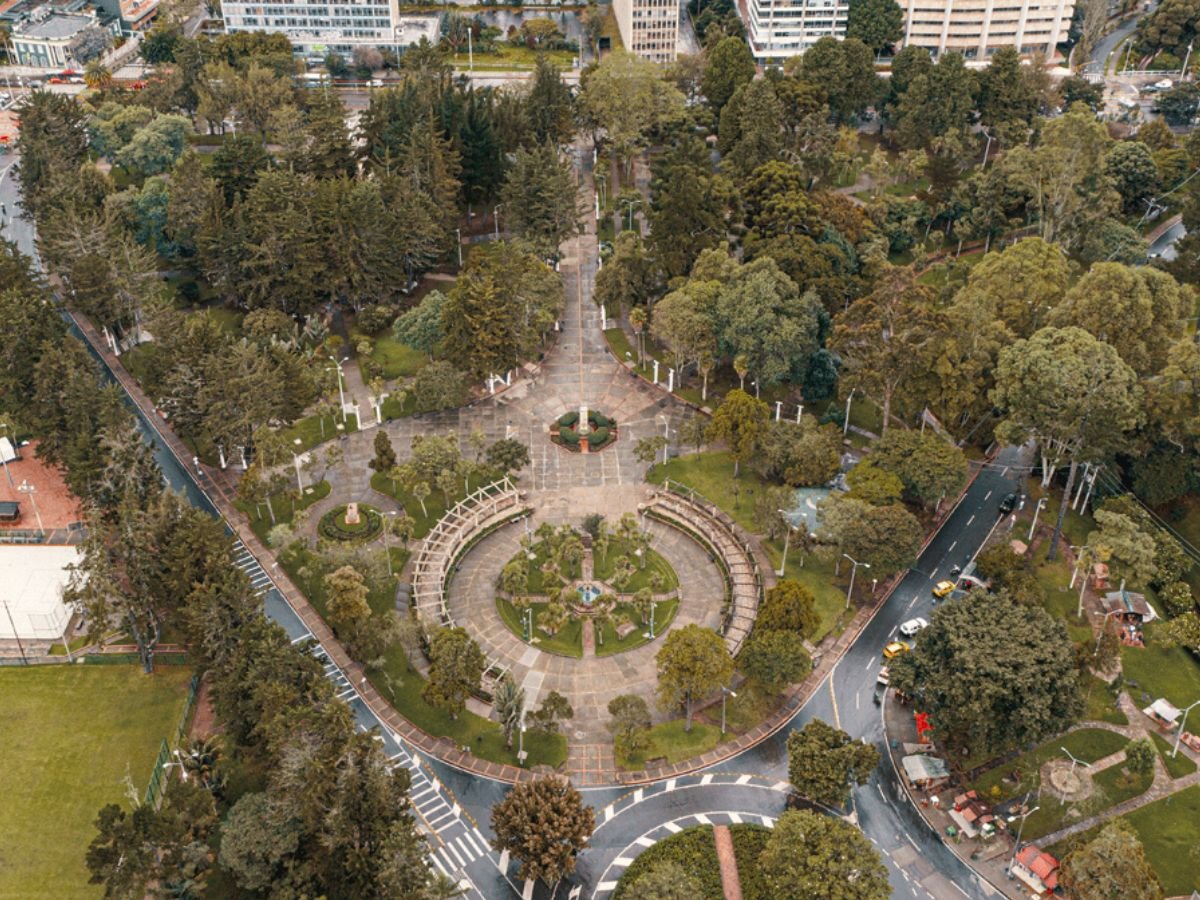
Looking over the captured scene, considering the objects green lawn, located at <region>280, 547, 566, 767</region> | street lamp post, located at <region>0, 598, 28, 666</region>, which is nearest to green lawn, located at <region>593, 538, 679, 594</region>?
green lawn, located at <region>280, 547, 566, 767</region>

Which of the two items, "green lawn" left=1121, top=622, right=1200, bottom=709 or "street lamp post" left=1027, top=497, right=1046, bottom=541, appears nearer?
"green lawn" left=1121, top=622, right=1200, bottom=709

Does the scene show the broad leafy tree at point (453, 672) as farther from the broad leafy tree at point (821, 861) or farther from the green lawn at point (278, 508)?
the green lawn at point (278, 508)

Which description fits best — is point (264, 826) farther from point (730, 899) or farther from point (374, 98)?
point (374, 98)

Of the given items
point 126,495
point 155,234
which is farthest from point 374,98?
point 126,495

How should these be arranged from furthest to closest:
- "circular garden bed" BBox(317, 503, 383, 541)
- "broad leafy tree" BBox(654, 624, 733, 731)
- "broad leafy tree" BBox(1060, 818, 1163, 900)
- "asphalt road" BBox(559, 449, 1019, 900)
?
"circular garden bed" BBox(317, 503, 383, 541)
"broad leafy tree" BBox(654, 624, 733, 731)
"asphalt road" BBox(559, 449, 1019, 900)
"broad leafy tree" BBox(1060, 818, 1163, 900)

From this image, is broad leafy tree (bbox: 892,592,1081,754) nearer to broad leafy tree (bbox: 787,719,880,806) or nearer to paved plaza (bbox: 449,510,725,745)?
broad leafy tree (bbox: 787,719,880,806)

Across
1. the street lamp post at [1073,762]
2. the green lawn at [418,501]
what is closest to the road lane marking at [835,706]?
the street lamp post at [1073,762]

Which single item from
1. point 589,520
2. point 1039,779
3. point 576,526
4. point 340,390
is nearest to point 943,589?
point 1039,779

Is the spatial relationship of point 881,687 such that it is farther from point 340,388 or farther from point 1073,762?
point 340,388
